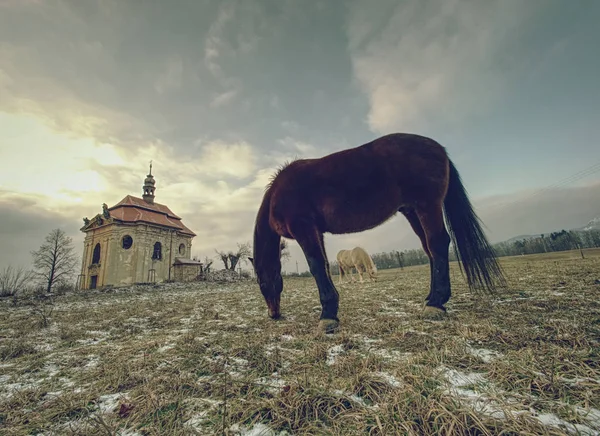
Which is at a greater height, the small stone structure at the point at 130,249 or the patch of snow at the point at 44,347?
the small stone structure at the point at 130,249

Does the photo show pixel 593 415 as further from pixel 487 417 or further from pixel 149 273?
pixel 149 273

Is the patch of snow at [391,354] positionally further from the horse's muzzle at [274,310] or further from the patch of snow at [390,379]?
the horse's muzzle at [274,310]

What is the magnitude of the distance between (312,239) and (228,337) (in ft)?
5.95

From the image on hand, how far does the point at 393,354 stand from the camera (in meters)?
2.20

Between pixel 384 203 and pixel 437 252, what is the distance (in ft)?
3.47

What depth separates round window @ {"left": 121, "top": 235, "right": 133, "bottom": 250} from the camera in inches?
1163

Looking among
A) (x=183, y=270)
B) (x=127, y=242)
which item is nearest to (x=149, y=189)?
(x=127, y=242)

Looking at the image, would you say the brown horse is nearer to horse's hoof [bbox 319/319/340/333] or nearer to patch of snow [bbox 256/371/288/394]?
horse's hoof [bbox 319/319/340/333]

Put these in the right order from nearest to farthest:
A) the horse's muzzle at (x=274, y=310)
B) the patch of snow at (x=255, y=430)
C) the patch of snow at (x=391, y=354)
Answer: the patch of snow at (x=255, y=430)
the patch of snow at (x=391, y=354)
the horse's muzzle at (x=274, y=310)

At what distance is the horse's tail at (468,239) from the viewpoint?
3807mm

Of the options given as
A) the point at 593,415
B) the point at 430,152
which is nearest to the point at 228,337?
the point at 593,415

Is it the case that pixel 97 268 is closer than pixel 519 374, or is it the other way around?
pixel 519 374

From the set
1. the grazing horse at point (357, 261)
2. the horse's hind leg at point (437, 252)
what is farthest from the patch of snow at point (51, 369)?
the grazing horse at point (357, 261)

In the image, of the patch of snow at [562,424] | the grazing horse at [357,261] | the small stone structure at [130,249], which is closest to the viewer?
the patch of snow at [562,424]
